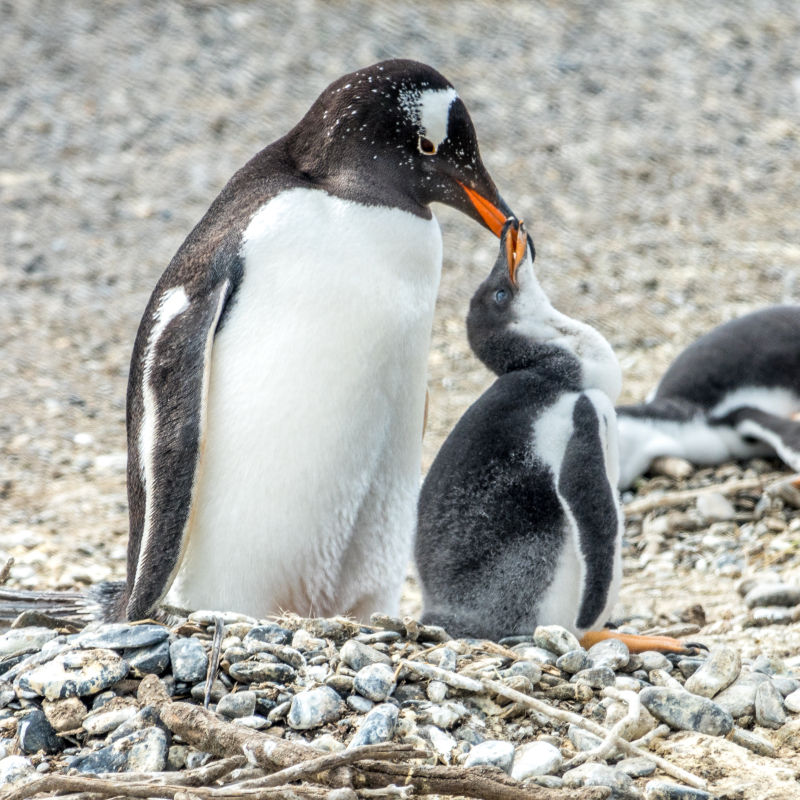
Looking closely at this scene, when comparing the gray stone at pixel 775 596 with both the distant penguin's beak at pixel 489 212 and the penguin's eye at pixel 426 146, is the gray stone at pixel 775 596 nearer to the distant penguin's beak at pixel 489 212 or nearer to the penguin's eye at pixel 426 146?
the distant penguin's beak at pixel 489 212

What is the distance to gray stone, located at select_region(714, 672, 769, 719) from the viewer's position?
2.47 meters

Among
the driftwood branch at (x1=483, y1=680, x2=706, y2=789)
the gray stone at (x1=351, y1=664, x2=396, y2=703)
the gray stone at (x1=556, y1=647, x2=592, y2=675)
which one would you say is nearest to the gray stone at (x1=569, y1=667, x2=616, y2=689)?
the gray stone at (x1=556, y1=647, x2=592, y2=675)

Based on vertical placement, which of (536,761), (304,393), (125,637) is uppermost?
(304,393)

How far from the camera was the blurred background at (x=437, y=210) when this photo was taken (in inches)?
219

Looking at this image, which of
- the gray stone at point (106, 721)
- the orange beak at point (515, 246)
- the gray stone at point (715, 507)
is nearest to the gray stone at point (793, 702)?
the orange beak at point (515, 246)

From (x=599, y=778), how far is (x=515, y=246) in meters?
1.26

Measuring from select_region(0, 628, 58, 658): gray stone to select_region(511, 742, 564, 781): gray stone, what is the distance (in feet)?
3.21

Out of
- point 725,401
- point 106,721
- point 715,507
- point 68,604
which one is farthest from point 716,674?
point 725,401

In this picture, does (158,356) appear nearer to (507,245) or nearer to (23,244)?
(507,245)

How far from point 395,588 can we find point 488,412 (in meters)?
0.46

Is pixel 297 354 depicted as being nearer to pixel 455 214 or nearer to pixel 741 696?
pixel 741 696

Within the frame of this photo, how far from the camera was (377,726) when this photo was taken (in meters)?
2.19

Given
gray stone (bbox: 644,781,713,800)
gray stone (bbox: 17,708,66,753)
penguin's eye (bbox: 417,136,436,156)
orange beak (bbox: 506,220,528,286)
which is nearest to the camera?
gray stone (bbox: 644,781,713,800)

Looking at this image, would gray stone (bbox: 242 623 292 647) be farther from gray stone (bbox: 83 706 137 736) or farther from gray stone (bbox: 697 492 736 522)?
gray stone (bbox: 697 492 736 522)
